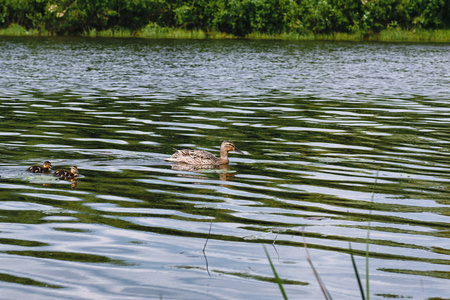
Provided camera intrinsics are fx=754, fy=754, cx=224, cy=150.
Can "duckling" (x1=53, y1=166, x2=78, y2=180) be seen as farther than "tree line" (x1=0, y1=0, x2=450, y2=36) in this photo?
No

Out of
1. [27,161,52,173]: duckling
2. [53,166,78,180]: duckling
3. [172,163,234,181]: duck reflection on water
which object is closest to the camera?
[53,166,78,180]: duckling

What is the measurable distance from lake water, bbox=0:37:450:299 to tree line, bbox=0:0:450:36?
46364 mm

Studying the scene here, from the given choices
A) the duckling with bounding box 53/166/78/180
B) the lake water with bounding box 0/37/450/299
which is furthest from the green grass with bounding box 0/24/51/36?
the duckling with bounding box 53/166/78/180

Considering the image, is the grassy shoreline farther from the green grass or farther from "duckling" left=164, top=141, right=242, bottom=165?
"duckling" left=164, top=141, right=242, bottom=165

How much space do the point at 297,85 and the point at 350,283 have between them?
24971 millimetres

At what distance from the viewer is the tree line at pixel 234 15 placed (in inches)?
2844

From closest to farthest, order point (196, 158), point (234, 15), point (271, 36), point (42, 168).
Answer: point (42, 168) < point (196, 158) < point (234, 15) < point (271, 36)

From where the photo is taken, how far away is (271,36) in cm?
7525

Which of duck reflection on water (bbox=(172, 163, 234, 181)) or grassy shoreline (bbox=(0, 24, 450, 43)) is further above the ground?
duck reflection on water (bbox=(172, 163, 234, 181))

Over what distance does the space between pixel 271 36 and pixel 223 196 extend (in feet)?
216

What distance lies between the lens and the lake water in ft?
23.3

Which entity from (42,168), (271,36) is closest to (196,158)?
(42,168)

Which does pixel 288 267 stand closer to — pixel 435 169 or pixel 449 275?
pixel 449 275

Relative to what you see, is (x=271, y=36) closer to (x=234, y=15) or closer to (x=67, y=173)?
(x=234, y=15)
